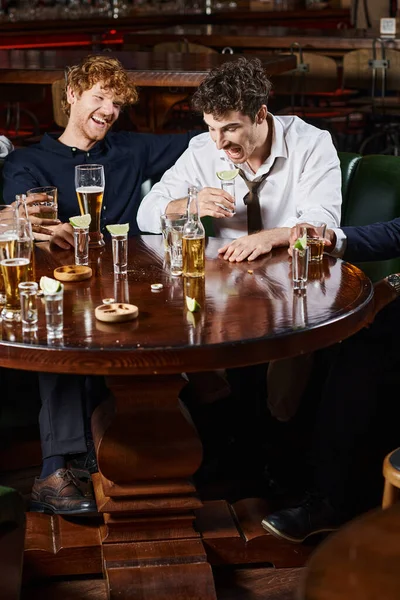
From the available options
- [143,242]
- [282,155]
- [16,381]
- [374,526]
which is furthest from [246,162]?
[374,526]

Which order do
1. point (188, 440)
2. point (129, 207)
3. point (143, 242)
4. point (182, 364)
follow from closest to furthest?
point (182, 364) < point (188, 440) < point (143, 242) < point (129, 207)

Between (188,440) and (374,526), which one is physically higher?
(374,526)

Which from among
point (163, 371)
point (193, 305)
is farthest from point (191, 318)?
point (163, 371)

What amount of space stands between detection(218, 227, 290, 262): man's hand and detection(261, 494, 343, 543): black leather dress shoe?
0.66 metres

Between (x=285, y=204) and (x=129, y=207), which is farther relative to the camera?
(x=129, y=207)

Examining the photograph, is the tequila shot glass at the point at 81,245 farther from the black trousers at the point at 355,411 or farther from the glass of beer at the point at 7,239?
the black trousers at the point at 355,411

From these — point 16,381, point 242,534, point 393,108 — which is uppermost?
point 393,108

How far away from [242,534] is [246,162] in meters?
1.16

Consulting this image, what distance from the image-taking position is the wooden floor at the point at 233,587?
2.41 meters

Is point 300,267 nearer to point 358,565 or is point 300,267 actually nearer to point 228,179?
point 228,179

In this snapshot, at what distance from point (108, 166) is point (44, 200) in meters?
0.56

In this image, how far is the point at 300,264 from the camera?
7.57ft

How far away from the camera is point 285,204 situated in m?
3.05

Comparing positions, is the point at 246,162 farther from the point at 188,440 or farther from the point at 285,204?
the point at 188,440
